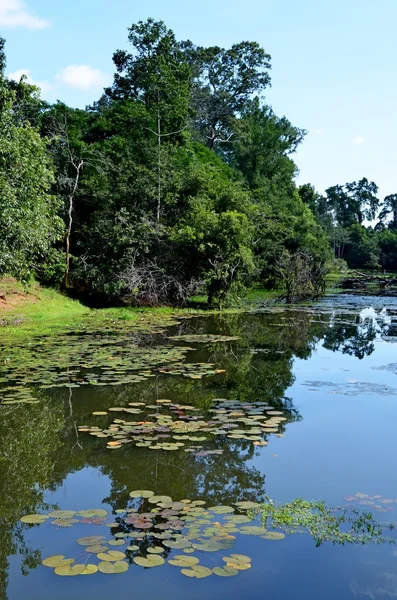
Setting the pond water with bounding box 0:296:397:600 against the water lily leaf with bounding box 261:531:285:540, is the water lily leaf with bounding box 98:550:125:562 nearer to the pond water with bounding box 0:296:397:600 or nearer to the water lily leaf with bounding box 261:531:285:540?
the pond water with bounding box 0:296:397:600

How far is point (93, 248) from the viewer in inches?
887

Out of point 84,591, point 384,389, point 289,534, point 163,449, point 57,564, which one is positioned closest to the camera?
point 84,591

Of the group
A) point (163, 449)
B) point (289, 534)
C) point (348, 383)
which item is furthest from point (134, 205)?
point (289, 534)

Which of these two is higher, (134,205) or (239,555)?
(134,205)

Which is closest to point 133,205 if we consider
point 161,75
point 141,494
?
point 161,75

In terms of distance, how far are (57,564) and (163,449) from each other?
7.02ft

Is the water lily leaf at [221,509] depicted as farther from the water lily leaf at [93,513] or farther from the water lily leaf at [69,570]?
the water lily leaf at [69,570]

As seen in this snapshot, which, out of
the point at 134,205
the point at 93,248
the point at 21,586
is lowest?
the point at 21,586

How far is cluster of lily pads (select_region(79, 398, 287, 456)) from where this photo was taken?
5.81 m

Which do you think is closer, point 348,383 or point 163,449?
point 163,449

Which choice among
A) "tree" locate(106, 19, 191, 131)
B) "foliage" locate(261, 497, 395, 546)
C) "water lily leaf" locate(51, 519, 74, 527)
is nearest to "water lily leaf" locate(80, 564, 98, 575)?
"water lily leaf" locate(51, 519, 74, 527)

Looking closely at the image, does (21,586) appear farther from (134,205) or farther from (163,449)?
(134,205)

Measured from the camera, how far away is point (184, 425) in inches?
250

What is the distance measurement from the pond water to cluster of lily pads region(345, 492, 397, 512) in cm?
2
